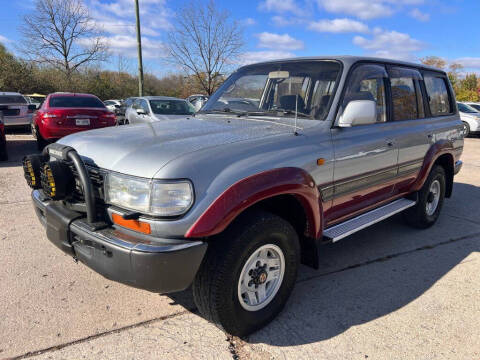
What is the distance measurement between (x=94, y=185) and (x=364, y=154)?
89.3 inches

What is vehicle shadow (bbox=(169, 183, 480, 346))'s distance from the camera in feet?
8.75

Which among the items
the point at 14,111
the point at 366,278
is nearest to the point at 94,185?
the point at 366,278

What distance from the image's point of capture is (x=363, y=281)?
10.9 feet

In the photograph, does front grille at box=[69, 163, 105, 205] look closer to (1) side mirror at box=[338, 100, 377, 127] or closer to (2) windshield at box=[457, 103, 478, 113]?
(1) side mirror at box=[338, 100, 377, 127]

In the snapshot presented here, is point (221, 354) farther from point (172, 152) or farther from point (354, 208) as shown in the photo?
point (354, 208)

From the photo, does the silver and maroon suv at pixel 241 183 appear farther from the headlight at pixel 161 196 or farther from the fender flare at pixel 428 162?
the fender flare at pixel 428 162

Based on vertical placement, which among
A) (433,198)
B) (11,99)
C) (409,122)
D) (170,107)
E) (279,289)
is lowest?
(279,289)

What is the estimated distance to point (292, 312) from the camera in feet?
9.27

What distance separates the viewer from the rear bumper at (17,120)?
12.2 m

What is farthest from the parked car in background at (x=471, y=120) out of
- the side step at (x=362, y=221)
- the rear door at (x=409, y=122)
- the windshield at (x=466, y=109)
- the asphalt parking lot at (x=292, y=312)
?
the side step at (x=362, y=221)

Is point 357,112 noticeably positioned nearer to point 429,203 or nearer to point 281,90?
point 281,90

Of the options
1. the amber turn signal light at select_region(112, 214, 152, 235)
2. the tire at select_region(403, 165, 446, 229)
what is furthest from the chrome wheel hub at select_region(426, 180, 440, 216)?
the amber turn signal light at select_region(112, 214, 152, 235)

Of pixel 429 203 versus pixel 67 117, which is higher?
pixel 67 117

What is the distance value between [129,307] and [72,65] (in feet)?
108
